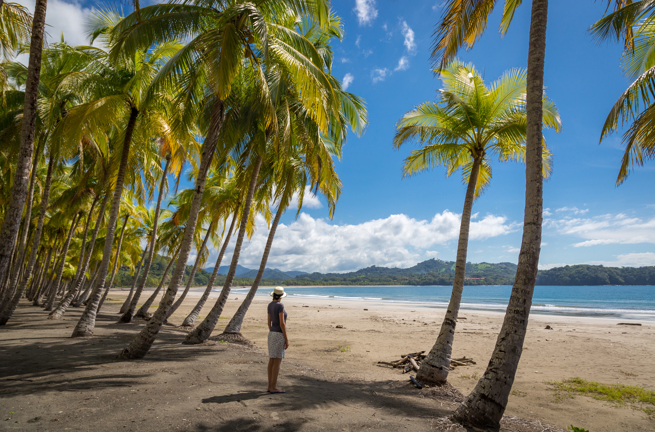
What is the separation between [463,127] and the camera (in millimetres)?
7754

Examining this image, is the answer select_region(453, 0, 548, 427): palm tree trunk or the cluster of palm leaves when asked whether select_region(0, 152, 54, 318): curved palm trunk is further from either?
select_region(453, 0, 548, 427): palm tree trunk

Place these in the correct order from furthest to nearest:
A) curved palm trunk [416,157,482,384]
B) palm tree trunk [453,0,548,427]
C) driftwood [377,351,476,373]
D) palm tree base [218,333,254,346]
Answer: palm tree base [218,333,254,346] < driftwood [377,351,476,373] < curved palm trunk [416,157,482,384] < palm tree trunk [453,0,548,427]

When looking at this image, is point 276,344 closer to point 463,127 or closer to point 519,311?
point 519,311

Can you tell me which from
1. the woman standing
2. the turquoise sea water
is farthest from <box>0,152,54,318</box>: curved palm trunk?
the turquoise sea water

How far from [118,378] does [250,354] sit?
346cm

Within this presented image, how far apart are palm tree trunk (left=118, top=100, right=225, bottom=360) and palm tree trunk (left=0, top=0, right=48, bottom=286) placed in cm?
249

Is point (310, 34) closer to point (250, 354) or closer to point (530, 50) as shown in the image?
point (530, 50)

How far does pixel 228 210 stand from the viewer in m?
15.6

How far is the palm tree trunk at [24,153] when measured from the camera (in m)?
5.42

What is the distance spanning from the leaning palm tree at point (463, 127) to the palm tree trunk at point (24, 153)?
7.22 m

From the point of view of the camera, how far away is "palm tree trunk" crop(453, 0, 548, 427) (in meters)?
4.12

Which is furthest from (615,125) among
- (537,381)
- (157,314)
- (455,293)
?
(157,314)

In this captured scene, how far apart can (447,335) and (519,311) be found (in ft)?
9.44

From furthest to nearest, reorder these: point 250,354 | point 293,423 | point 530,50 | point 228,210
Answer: point 228,210 → point 250,354 → point 530,50 → point 293,423
